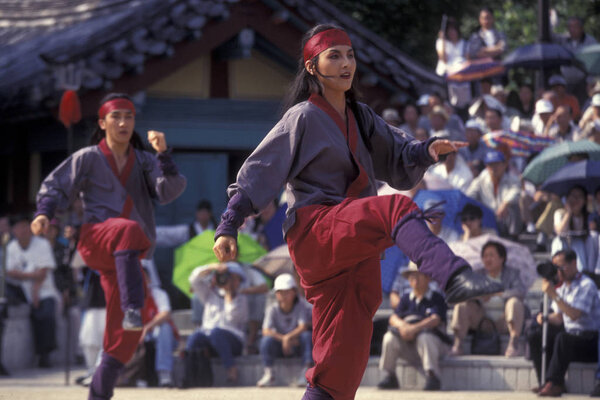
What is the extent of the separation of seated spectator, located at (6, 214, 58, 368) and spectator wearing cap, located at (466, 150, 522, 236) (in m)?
4.77

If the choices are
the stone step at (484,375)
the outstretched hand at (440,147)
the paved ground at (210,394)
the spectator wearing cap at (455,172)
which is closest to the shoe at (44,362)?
the paved ground at (210,394)

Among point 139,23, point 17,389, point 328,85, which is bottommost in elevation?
point 17,389

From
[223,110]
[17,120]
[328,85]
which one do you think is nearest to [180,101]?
[223,110]

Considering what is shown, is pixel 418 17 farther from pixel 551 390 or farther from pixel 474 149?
pixel 551 390

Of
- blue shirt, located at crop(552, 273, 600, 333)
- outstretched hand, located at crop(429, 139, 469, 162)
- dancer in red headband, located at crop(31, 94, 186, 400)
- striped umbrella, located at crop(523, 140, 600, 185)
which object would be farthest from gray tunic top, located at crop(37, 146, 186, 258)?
striped umbrella, located at crop(523, 140, 600, 185)

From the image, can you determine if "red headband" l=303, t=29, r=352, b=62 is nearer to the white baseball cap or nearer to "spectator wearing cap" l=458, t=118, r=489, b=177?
the white baseball cap

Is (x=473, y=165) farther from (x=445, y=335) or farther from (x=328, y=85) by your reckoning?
(x=328, y=85)

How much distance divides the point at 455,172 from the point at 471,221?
208 cm

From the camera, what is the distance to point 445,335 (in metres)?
10.4

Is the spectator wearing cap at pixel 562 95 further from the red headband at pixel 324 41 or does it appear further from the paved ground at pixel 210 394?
the red headband at pixel 324 41

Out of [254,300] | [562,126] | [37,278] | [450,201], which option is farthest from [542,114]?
[37,278]

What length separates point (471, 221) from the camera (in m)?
11.3

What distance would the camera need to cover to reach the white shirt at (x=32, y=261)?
42.6 ft

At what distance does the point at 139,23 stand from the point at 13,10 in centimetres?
640
